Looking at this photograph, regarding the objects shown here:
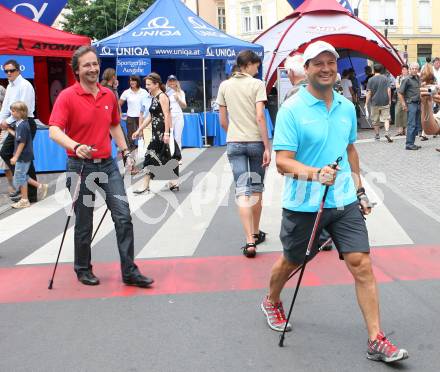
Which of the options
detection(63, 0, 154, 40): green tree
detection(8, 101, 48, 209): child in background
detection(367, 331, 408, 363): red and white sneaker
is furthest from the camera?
detection(63, 0, 154, 40): green tree

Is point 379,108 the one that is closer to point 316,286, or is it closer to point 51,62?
point 51,62

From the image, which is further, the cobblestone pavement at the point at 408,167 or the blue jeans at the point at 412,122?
the blue jeans at the point at 412,122

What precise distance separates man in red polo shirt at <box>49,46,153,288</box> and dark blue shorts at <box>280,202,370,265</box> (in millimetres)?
1673

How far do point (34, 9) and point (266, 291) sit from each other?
432 inches

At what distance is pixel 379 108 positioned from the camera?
54.2 feet

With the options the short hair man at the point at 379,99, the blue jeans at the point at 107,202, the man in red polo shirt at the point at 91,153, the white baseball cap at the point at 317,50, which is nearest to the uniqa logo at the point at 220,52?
the short hair man at the point at 379,99

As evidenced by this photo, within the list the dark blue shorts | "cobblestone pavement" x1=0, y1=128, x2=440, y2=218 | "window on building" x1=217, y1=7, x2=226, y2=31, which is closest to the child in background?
"cobblestone pavement" x1=0, y1=128, x2=440, y2=218

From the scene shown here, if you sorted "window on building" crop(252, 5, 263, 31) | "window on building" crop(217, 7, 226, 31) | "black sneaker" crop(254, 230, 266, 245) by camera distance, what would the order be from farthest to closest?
"window on building" crop(217, 7, 226, 31) < "window on building" crop(252, 5, 263, 31) < "black sneaker" crop(254, 230, 266, 245)

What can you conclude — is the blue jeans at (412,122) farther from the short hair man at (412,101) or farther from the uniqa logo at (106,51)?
the uniqa logo at (106,51)

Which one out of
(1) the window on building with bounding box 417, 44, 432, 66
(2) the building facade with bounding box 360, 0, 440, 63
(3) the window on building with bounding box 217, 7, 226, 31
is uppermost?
(3) the window on building with bounding box 217, 7, 226, 31

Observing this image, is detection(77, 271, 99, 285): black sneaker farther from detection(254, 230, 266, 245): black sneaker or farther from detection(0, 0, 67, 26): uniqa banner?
detection(0, 0, 67, 26): uniqa banner

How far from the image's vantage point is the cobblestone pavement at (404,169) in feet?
30.3

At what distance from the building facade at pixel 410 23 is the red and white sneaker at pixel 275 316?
4649 centimetres

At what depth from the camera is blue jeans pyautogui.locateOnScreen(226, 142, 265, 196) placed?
20.7ft
